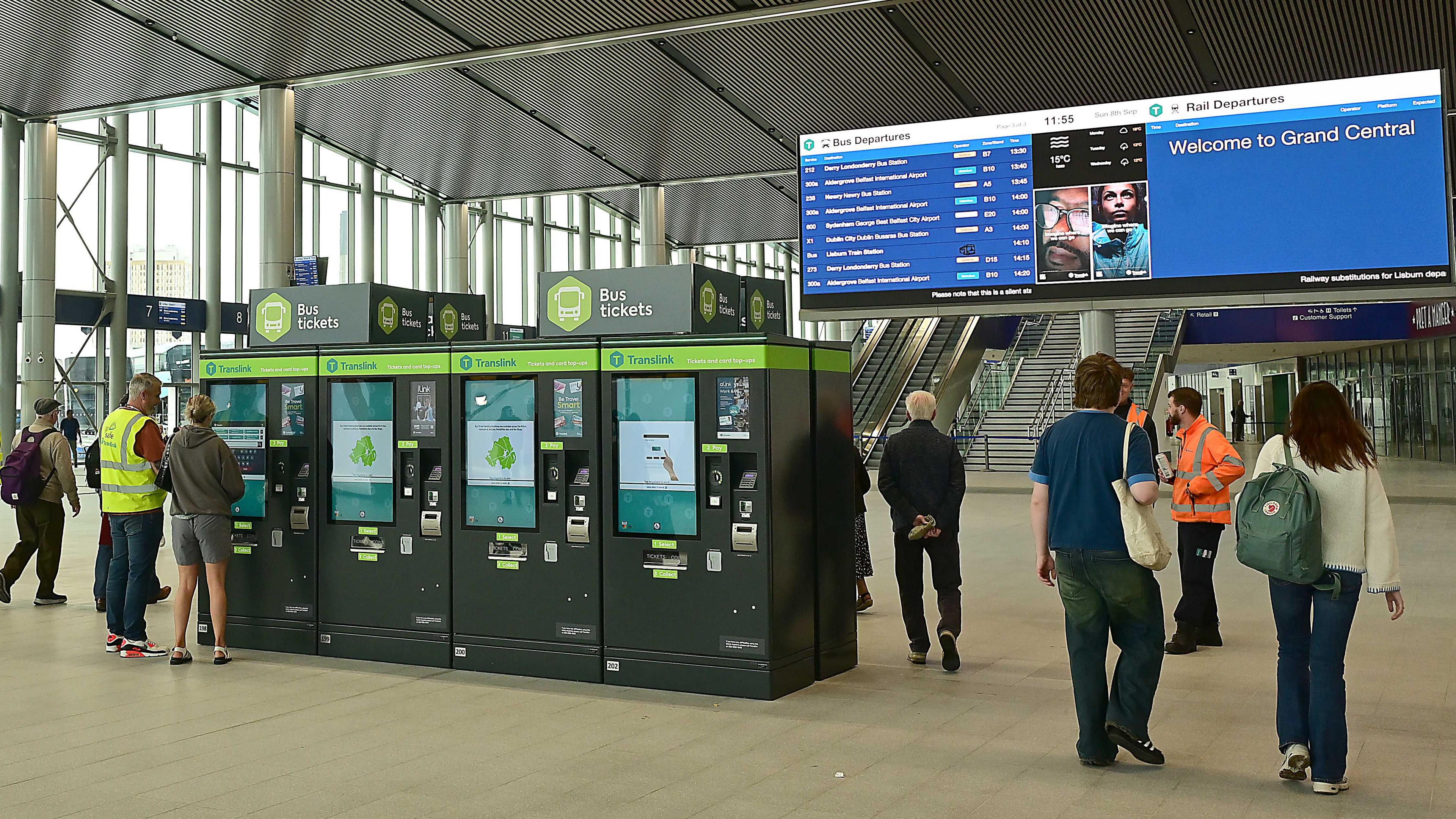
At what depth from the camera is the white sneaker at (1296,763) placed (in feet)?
13.3

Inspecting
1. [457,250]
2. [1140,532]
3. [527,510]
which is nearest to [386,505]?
[527,510]

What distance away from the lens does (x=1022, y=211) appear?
11195mm

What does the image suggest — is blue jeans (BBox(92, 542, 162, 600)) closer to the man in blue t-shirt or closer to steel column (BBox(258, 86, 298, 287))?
steel column (BBox(258, 86, 298, 287))

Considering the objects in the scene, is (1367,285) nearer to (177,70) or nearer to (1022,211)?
(1022,211)

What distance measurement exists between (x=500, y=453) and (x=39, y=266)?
13.1 meters

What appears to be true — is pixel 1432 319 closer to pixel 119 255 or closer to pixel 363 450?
pixel 363 450

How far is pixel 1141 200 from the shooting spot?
10781 mm

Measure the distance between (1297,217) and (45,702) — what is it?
32.5 feet

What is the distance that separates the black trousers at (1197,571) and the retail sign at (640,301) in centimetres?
274

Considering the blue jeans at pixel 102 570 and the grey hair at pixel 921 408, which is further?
the blue jeans at pixel 102 570

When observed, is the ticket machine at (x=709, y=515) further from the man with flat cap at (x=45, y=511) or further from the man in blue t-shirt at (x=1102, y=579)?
→ the man with flat cap at (x=45, y=511)

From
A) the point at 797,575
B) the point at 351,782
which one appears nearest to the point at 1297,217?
the point at 797,575

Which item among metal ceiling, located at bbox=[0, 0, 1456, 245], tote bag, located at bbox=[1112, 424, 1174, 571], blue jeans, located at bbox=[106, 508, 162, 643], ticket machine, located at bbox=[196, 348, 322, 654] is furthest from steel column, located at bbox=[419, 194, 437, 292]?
tote bag, located at bbox=[1112, 424, 1174, 571]

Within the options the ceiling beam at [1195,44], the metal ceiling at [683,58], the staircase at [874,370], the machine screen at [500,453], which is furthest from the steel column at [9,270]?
the staircase at [874,370]
